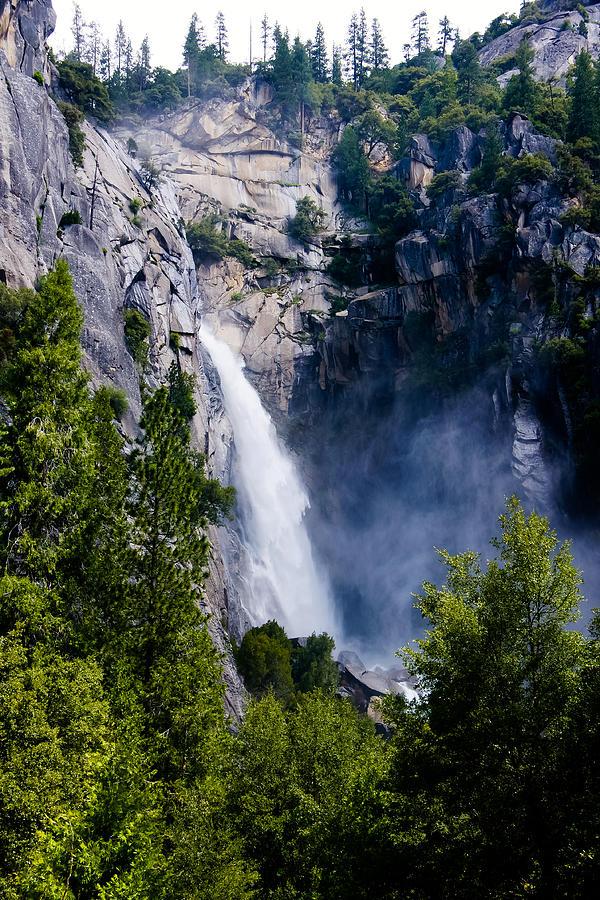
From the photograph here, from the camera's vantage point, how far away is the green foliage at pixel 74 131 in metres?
43.2

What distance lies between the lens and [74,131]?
4366cm

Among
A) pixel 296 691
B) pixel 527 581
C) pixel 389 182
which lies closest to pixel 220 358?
pixel 389 182

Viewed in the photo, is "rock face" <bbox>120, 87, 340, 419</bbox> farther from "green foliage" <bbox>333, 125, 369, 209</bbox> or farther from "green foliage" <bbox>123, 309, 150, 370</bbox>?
"green foliage" <bbox>123, 309, 150, 370</bbox>

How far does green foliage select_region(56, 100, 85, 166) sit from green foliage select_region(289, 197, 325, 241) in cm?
2715

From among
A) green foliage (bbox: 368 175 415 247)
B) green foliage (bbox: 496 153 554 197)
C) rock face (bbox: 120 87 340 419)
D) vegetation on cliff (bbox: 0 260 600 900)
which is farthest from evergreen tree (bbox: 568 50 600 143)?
vegetation on cliff (bbox: 0 260 600 900)

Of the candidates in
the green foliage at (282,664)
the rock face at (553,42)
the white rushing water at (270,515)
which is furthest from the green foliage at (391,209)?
the green foliage at (282,664)

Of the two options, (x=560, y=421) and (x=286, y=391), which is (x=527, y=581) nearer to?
(x=560, y=421)

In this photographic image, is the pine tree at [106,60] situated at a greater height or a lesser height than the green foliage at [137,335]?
greater

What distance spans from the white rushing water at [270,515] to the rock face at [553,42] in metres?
53.4

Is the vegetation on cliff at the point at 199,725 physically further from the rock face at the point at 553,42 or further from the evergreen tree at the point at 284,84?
the rock face at the point at 553,42

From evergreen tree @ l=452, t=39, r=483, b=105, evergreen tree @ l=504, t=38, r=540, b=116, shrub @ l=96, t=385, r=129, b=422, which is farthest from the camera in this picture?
evergreen tree @ l=452, t=39, r=483, b=105

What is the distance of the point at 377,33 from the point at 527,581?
11194cm

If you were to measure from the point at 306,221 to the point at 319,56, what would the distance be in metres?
44.5

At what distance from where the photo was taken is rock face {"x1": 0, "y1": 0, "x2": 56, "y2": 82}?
34.2 m
